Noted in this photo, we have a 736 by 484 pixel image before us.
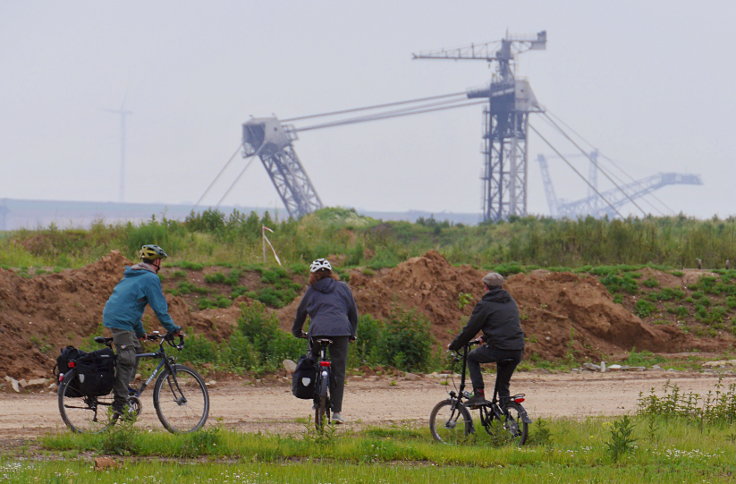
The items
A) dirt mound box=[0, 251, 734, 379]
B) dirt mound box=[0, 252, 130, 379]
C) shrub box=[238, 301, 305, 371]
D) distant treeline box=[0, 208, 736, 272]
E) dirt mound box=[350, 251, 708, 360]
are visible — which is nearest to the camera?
dirt mound box=[0, 252, 130, 379]

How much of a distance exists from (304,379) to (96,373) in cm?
233

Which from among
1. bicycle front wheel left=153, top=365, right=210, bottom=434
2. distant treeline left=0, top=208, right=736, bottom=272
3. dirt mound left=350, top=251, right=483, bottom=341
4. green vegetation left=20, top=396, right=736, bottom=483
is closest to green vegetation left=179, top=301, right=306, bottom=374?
dirt mound left=350, top=251, right=483, bottom=341

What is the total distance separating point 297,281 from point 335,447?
54.0 ft

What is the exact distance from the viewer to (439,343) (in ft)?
77.1

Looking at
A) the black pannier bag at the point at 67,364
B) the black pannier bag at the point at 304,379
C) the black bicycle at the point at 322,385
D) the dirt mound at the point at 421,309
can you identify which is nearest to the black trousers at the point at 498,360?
the black bicycle at the point at 322,385

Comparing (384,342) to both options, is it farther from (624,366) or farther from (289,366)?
(624,366)

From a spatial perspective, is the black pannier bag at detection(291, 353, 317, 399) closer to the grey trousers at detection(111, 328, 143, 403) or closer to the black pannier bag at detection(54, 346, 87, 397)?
the grey trousers at detection(111, 328, 143, 403)

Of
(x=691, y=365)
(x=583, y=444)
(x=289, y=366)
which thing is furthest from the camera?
(x=691, y=365)

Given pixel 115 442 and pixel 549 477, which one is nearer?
pixel 549 477

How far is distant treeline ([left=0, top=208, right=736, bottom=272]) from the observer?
31672 mm

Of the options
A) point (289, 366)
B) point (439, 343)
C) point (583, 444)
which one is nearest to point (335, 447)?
point (583, 444)

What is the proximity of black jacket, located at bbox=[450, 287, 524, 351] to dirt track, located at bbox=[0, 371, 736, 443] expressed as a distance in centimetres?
294

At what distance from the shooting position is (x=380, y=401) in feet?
55.3

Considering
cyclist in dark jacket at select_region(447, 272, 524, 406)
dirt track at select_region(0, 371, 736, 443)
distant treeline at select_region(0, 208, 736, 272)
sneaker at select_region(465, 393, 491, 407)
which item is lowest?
dirt track at select_region(0, 371, 736, 443)
